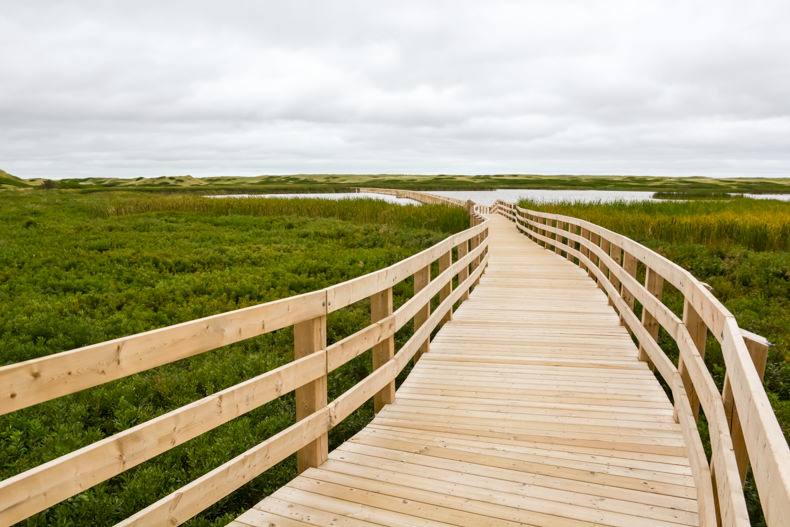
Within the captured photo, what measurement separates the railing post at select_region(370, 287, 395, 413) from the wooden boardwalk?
99mm

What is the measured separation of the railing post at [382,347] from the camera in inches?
185

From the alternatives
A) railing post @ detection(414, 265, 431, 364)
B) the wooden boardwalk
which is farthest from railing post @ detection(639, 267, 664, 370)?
railing post @ detection(414, 265, 431, 364)

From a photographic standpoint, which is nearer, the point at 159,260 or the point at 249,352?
the point at 249,352

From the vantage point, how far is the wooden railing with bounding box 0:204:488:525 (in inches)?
80.8

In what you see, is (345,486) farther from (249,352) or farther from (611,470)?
(249,352)

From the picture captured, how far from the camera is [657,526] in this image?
9.98 ft

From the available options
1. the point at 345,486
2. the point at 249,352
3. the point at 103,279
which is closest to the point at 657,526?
the point at 345,486

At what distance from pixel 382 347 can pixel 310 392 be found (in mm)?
1276

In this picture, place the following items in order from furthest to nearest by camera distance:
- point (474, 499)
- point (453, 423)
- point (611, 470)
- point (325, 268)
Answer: point (325, 268), point (453, 423), point (611, 470), point (474, 499)

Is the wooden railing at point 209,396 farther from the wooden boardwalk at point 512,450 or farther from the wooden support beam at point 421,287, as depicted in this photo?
the wooden support beam at point 421,287

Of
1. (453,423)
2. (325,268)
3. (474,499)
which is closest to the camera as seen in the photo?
(474,499)

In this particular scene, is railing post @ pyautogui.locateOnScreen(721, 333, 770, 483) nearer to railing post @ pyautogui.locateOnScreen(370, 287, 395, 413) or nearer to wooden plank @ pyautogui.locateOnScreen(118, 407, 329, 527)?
wooden plank @ pyautogui.locateOnScreen(118, 407, 329, 527)

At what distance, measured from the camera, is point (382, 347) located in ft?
16.0

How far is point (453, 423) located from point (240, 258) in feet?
33.8
